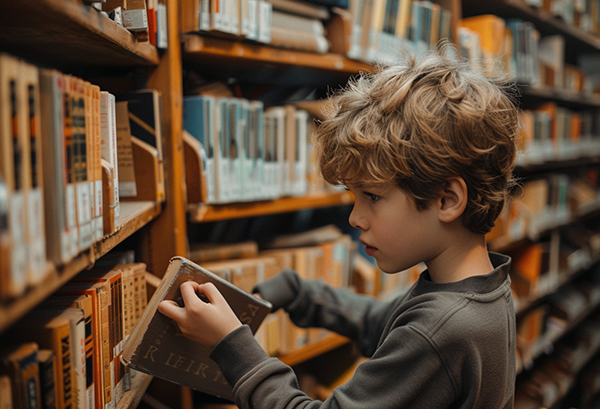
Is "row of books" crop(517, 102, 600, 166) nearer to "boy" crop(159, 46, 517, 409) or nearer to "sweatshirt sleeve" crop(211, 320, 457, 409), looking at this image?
"boy" crop(159, 46, 517, 409)

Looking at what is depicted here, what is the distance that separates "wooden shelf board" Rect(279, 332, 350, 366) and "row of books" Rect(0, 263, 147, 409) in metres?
0.64

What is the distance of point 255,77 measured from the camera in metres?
1.52

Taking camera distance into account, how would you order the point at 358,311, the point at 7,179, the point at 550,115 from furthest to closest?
1. the point at 550,115
2. the point at 358,311
3. the point at 7,179

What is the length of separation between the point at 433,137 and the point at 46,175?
0.59 m

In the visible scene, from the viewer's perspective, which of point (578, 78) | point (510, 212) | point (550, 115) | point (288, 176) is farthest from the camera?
point (578, 78)

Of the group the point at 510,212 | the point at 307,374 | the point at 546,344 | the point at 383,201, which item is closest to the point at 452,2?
the point at 510,212

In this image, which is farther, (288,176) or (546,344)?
(546,344)

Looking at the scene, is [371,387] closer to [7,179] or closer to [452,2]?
[7,179]

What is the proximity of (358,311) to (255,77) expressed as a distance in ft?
2.82

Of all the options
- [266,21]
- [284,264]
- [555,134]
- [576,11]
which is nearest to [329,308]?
[284,264]

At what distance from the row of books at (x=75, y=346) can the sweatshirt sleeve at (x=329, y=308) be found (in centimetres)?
36

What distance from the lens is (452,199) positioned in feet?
2.65

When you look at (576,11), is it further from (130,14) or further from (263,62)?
(130,14)

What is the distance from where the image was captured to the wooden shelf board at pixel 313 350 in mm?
1421
